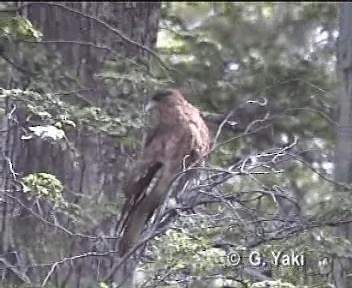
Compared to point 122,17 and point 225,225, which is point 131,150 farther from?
point 225,225

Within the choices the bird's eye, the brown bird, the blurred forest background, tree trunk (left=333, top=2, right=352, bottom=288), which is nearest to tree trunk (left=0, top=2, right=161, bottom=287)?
the blurred forest background

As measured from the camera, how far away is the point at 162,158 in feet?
9.59

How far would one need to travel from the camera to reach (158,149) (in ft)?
9.63

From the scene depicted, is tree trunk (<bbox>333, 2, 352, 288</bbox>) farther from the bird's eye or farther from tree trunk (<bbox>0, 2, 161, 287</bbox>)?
tree trunk (<bbox>0, 2, 161, 287</bbox>)

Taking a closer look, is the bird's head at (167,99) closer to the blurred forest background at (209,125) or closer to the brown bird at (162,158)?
the brown bird at (162,158)

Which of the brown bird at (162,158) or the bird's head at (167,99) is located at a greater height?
the bird's head at (167,99)

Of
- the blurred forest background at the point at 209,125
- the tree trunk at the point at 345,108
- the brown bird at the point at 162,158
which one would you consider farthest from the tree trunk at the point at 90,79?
the tree trunk at the point at 345,108

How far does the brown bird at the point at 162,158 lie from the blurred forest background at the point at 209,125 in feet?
0.26

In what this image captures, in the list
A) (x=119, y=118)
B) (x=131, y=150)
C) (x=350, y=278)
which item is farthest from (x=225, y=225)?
(x=131, y=150)

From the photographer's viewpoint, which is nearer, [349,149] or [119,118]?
[349,149]

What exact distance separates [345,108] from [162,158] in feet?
2.58

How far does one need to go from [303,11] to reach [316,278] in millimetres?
2178

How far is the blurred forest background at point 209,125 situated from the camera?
8.97 feet

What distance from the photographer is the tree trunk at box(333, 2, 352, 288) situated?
9.95 feet
